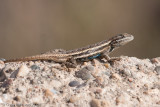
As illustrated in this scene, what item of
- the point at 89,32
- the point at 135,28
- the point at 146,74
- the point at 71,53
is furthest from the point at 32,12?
the point at 146,74

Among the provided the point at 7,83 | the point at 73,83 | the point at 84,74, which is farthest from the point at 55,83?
the point at 7,83

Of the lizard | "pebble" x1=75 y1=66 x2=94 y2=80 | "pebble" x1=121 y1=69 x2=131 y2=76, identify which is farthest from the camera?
the lizard

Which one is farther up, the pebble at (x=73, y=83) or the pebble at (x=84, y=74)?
the pebble at (x=84, y=74)

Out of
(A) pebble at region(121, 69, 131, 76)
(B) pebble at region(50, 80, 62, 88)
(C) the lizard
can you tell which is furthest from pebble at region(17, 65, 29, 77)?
(A) pebble at region(121, 69, 131, 76)

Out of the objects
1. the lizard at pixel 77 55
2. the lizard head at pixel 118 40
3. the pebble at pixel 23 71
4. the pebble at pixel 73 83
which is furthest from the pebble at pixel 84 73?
the lizard head at pixel 118 40

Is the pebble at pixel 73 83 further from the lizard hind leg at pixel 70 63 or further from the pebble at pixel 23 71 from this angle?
the pebble at pixel 23 71

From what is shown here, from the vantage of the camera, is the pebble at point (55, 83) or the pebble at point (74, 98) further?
the pebble at point (55, 83)

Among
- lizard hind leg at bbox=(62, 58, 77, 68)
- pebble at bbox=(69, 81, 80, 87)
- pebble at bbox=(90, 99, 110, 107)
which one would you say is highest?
lizard hind leg at bbox=(62, 58, 77, 68)

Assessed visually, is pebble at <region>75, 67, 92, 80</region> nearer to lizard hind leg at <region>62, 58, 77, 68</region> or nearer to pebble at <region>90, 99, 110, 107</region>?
lizard hind leg at <region>62, 58, 77, 68</region>

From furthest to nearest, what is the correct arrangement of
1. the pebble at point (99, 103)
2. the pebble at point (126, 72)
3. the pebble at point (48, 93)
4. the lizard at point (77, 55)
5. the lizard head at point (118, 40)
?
the lizard head at point (118, 40) < the lizard at point (77, 55) < the pebble at point (126, 72) < the pebble at point (48, 93) < the pebble at point (99, 103)
